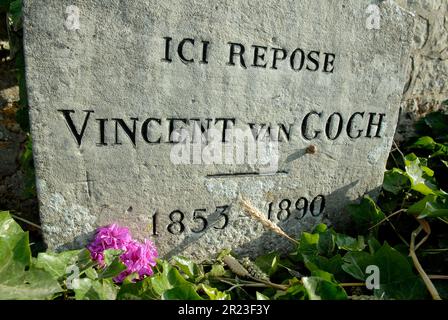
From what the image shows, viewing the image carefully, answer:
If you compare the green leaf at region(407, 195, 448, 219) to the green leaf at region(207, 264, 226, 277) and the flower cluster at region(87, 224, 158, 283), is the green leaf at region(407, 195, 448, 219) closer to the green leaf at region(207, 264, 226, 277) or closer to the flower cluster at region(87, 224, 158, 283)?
the green leaf at region(207, 264, 226, 277)

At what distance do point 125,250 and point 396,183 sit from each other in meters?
1.29

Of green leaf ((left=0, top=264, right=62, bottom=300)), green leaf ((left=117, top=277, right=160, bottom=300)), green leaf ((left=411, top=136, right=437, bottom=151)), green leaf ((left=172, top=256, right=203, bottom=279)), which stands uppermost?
green leaf ((left=411, top=136, right=437, bottom=151))

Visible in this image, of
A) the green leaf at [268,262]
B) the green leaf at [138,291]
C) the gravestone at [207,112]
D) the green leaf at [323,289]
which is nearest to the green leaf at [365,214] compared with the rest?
the gravestone at [207,112]

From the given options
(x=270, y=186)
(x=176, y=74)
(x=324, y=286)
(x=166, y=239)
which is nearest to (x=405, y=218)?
(x=270, y=186)

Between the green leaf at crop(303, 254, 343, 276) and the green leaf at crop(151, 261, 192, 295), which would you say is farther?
the green leaf at crop(303, 254, 343, 276)

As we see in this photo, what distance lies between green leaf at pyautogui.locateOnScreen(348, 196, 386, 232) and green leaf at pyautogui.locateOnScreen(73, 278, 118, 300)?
111cm

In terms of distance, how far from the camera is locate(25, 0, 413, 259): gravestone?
128 cm

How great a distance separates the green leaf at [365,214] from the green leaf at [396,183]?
19cm

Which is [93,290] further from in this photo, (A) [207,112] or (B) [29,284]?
(A) [207,112]

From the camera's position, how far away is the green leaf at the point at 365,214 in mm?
1707

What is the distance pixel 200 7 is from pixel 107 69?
39cm

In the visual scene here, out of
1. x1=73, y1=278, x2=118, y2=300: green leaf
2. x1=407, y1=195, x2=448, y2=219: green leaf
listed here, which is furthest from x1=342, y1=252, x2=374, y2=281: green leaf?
x1=73, y1=278, x2=118, y2=300: green leaf

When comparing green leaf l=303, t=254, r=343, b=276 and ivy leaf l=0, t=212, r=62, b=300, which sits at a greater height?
ivy leaf l=0, t=212, r=62, b=300

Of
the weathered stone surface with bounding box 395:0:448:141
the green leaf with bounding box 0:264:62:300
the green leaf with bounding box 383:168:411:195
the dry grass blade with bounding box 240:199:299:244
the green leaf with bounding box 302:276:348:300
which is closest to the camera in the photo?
the green leaf with bounding box 0:264:62:300
